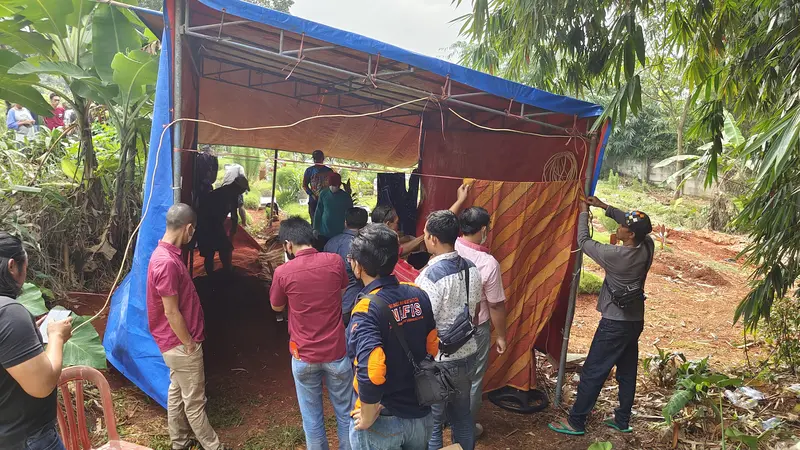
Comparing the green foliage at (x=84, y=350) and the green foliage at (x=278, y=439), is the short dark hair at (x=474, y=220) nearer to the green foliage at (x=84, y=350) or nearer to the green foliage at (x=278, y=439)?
the green foliage at (x=278, y=439)

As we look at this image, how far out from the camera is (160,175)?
328 centimetres

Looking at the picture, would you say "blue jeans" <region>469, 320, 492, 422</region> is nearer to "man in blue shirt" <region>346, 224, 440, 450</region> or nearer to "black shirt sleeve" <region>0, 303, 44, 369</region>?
"man in blue shirt" <region>346, 224, 440, 450</region>

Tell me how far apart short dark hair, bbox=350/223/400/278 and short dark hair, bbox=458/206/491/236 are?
117 cm

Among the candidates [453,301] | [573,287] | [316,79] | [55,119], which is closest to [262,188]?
[55,119]

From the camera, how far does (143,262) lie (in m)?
3.36

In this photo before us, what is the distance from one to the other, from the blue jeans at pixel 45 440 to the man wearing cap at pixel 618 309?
3.46m

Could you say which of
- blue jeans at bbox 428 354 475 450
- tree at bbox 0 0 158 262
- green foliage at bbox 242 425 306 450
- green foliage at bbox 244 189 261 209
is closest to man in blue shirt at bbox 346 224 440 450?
blue jeans at bbox 428 354 475 450

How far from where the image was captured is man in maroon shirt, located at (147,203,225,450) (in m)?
2.86

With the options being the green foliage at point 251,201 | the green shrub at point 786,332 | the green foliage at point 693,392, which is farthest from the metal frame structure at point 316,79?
the green foliage at point 251,201

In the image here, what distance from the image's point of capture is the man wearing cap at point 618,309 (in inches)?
142

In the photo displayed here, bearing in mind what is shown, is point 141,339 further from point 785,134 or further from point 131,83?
point 785,134

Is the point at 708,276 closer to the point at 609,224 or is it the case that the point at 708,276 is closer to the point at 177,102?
the point at 609,224

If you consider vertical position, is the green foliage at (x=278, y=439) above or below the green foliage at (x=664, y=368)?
below

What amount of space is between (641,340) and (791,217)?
3588 mm
